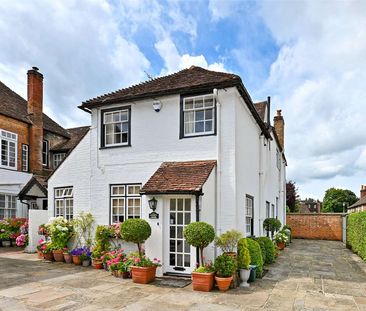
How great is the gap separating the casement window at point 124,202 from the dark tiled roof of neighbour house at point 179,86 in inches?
126

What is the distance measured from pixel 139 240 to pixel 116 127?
4.78 m

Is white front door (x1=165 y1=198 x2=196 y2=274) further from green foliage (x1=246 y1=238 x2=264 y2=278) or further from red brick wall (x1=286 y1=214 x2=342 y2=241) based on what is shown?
red brick wall (x1=286 y1=214 x2=342 y2=241)

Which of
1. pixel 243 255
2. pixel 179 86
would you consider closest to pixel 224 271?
pixel 243 255

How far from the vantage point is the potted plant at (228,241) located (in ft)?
29.5

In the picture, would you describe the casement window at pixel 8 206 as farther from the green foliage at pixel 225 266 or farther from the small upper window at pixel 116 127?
the green foliage at pixel 225 266

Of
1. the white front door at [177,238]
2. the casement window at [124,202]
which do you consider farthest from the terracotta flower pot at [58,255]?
the white front door at [177,238]

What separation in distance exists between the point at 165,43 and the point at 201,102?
2233mm

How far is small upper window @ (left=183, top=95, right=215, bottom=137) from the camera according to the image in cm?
1066

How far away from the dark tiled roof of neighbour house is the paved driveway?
19.5 feet

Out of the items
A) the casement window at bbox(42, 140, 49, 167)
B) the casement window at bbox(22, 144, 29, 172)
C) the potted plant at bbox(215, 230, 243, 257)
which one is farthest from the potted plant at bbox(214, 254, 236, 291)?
the casement window at bbox(42, 140, 49, 167)

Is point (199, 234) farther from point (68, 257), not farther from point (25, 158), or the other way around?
point (25, 158)

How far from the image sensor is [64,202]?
13508 millimetres

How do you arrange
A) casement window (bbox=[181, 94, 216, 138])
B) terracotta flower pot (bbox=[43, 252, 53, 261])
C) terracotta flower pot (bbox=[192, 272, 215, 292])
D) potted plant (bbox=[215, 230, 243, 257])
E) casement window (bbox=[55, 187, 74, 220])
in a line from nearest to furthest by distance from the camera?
terracotta flower pot (bbox=[192, 272, 215, 292])
potted plant (bbox=[215, 230, 243, 257])
casement window (bbox=[181, 94, 216, 138])
terracotta flower pot (bbox=[43, 252, 53, 261])
casement window (bbox=[55, 187, 74, 220])

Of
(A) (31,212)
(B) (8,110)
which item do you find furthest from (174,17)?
(B) (8,110)
